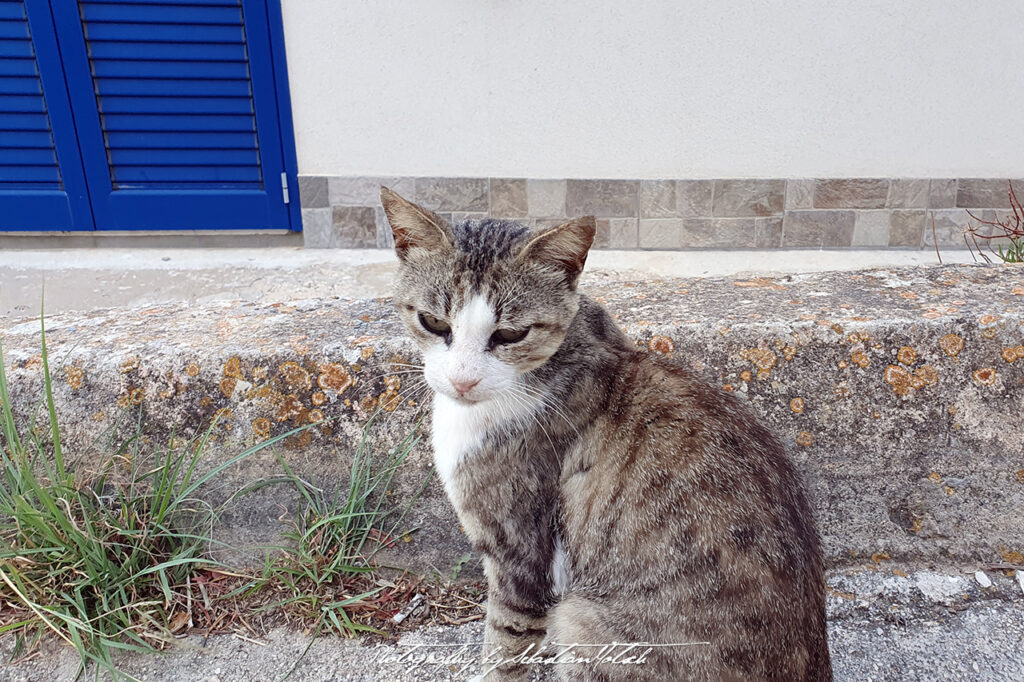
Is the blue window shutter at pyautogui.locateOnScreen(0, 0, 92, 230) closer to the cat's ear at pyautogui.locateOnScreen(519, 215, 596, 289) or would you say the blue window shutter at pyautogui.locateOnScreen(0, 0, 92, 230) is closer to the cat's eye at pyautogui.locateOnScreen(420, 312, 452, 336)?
the cat's eye at pyautogui.locateOnScreen(420, 312, 452, 336)

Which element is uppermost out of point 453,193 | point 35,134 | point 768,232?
point 35,134

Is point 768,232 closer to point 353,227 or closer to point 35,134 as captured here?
point 353,227

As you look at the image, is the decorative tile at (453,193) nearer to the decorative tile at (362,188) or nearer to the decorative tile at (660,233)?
the decorative tile at (362,188)

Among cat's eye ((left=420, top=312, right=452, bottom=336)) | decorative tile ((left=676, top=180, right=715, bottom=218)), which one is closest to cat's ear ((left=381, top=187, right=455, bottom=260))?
cat's eye ((left=420, top=312, right=452, bottom=336))

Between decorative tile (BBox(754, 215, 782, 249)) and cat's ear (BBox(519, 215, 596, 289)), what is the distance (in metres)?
4.08

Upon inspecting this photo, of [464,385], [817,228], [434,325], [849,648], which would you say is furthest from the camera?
[817,228]

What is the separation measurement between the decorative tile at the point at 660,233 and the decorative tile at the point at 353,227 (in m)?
2.07

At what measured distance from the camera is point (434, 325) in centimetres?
159

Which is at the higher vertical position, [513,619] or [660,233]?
[660,233]

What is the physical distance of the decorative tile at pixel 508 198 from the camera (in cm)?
507

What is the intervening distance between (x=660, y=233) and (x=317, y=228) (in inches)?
104

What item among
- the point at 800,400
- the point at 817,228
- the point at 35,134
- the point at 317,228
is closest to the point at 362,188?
the point at 317,228

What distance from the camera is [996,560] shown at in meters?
1.85

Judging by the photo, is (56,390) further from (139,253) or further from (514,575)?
(139,253)
